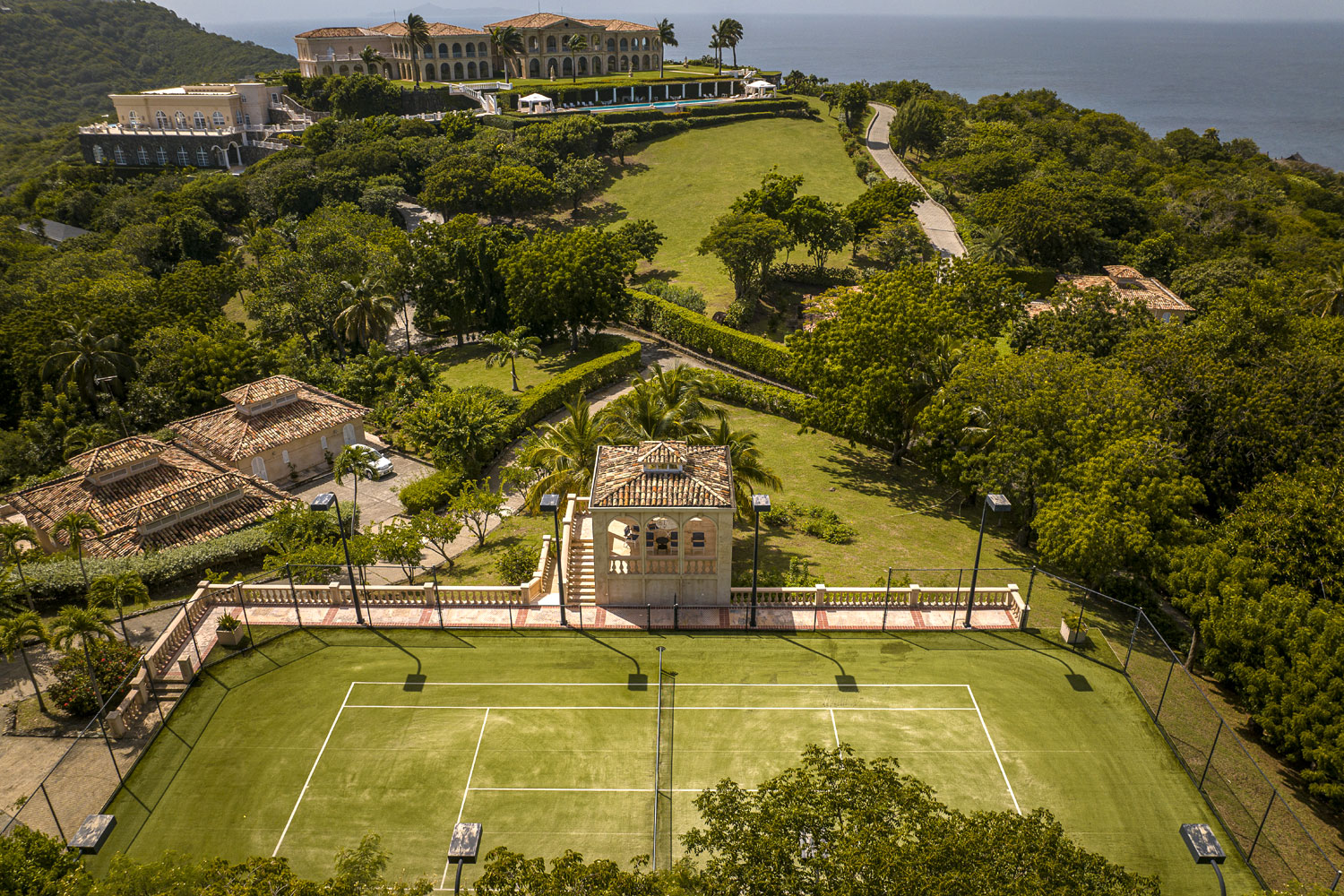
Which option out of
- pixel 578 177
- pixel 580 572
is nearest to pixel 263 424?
Answer: pixel 580 572

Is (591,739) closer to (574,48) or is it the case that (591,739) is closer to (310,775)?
(310,775)

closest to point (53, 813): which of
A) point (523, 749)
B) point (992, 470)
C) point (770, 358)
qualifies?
point (523, 749)

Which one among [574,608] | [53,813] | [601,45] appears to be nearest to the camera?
[53,813]

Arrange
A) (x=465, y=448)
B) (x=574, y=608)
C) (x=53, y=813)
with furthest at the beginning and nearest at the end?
1. (x=465, y=448)
2. (x=574, y=608)
3. (x=53, y=813)

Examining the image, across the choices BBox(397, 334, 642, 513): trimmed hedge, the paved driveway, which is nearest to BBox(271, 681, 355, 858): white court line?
BBox(397, 334, 642, 513): trimmed hedge

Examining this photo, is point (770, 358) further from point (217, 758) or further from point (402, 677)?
point (217, 758)
